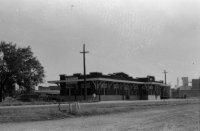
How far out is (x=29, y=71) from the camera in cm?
5750

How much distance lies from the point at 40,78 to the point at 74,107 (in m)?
25.9

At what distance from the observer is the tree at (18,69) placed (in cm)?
5606

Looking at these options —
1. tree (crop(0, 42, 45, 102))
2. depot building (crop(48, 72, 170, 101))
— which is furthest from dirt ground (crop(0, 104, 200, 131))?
depot building (crop(48, 72, 170, 101))

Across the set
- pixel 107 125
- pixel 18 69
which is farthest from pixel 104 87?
pixel 107 125

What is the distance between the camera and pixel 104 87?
7019 centimetres

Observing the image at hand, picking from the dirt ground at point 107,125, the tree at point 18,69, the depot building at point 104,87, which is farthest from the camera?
the depot building at point 104,87

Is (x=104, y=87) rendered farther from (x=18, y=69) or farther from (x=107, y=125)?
(x=107, y=125)

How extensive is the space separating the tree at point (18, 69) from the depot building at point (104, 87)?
8825 millimetres

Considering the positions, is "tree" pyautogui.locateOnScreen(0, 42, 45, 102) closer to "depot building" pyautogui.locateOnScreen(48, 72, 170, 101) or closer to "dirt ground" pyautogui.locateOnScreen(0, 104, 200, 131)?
"depot building" pyautogui.locateOnScreen(48, 72, 170, 101)

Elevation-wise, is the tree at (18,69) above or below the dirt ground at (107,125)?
above

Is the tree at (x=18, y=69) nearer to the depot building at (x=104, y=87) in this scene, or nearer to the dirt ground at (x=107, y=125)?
the depot building at (x=104, y=87)

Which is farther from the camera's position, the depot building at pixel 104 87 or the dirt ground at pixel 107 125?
the depot building at pixel 104 87

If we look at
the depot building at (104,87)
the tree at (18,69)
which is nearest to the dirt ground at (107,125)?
the tree at (18,69)

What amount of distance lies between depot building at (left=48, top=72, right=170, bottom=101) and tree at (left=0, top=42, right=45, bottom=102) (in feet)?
29.0
